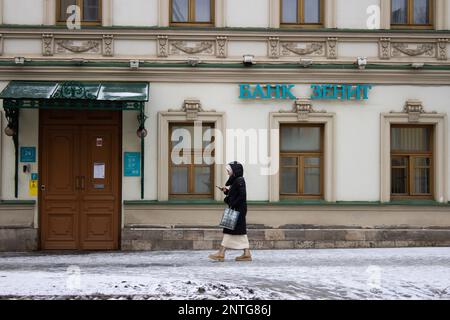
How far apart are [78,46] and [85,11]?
2.79ft

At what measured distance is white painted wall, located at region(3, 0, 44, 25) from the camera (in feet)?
45.0

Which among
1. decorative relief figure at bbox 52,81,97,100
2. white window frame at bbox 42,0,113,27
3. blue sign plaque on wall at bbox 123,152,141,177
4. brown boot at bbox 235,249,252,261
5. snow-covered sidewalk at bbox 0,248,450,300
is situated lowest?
snow-covered sidewalk at bbox 0,248,450,300

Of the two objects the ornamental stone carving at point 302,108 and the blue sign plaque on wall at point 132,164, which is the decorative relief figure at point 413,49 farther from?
the blue sign plaque on wall at point 132,164

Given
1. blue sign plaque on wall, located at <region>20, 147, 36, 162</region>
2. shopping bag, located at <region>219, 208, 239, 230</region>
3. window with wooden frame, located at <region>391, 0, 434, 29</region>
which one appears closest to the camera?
shopping bag, located at <region>219, 208, 239, 230</region>

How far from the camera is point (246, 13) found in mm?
13945

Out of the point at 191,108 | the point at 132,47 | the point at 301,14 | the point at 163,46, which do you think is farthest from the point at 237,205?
the point at 301,14

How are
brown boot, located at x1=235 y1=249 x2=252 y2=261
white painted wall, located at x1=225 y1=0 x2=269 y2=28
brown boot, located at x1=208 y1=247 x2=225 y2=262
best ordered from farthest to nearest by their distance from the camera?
white painted wall, located at x1=225 y1=0 x2=269 y2=28 < brown boot, located at x1=235 y1=249 x2=252 y2=261 < brown boot, located at x1=208 y1=247 x2=225 y2=262

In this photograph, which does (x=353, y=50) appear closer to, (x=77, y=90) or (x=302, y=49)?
(x=302, y=49)

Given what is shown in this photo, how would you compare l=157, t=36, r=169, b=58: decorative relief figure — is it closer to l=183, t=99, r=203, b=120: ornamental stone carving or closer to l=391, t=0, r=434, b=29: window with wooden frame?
l=183, t=99, r=203, b=120: ornamental stone carving

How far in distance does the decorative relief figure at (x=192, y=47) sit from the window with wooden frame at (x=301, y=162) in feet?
7.77

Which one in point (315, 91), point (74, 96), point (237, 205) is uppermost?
point (315, 91)

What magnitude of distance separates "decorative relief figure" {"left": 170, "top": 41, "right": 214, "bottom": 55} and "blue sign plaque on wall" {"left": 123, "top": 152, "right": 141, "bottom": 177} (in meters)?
2.38

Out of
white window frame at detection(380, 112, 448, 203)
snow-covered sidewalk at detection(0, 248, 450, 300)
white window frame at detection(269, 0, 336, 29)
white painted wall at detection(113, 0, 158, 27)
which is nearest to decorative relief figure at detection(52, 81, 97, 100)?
white painted wall at detection(113, 0, 158, 27)
